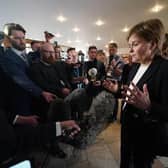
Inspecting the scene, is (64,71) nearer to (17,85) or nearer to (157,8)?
(17,85)

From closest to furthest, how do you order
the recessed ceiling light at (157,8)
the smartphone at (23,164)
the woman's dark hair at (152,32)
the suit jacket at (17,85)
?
the smartphone at (23,164), the woman's dark hair at (152,32), the suit jacket at (17,85), the recessed ceiling light at (157,8)

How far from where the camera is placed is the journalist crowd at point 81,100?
0.89m

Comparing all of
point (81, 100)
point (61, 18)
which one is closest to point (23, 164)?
point (81, 100)

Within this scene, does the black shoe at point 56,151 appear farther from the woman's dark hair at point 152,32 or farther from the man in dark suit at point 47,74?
the woman's dark hair at point 152,32

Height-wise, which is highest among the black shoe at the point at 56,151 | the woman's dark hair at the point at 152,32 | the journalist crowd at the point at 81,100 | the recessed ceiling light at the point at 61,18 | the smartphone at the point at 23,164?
the recessed ceiling light at the point at 61,18

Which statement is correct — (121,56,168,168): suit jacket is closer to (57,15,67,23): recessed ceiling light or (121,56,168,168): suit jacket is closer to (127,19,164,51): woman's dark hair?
(127,19,164,51): woman's dark hair

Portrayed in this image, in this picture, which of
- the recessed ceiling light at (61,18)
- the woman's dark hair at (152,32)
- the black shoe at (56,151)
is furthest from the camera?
the recessed ceiling light at (61,18)

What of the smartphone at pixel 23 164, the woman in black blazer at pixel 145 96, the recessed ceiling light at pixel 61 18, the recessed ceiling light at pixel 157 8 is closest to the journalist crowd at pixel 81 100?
the woman in black blazer at pixel 145 96

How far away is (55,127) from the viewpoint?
1.04 metres

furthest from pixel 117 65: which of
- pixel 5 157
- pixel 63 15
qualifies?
pixel 63 15

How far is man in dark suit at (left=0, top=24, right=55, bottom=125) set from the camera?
1.67m

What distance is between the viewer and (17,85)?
1768 millimetres

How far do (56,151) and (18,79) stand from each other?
1.00 metres

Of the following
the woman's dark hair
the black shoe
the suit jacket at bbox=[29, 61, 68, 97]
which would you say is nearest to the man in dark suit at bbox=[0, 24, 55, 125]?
the suit jacket at bbox=[29, 61, 68, 97]
